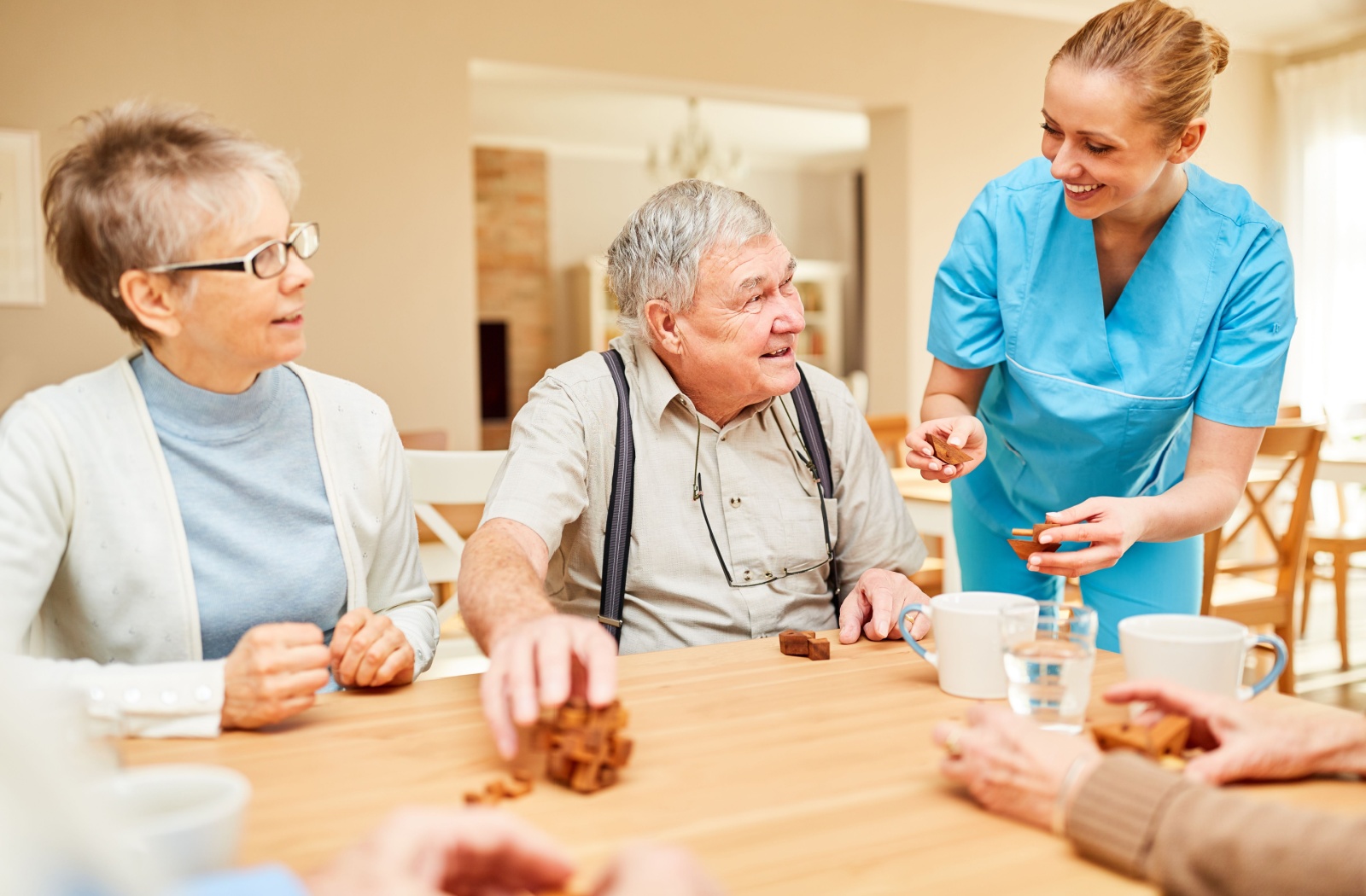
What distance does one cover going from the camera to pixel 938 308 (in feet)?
6.46

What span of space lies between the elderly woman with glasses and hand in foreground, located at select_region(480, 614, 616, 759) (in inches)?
11.5

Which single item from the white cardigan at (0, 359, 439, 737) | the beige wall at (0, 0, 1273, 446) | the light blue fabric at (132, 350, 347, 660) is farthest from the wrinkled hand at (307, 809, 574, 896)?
the beige wall at (0, 0, 1273, 446)

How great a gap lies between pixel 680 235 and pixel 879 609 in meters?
0.65

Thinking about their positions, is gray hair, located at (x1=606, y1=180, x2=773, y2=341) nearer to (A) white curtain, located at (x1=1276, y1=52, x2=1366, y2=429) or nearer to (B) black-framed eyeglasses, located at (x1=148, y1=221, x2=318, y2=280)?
(B) black-framed eyeglasses, located at (x1=148, y1=221, x2=318, y2=280)

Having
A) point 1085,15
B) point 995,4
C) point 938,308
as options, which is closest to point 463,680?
point 938,308

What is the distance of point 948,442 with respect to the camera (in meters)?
1.66

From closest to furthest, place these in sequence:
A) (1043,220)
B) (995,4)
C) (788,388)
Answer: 1. (788,388)
2. (1043,220)
3. (995,4)

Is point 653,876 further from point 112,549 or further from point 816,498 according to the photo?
point 816,498

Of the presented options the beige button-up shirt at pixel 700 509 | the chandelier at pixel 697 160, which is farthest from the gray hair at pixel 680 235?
the chandelier at pixel 697 160

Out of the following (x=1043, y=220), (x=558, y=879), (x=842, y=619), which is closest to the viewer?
(x=558, y=879)

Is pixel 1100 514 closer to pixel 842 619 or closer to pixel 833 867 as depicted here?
pixel 842 619

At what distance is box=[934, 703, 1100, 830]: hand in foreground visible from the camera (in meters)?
0.84

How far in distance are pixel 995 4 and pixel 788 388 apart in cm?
477

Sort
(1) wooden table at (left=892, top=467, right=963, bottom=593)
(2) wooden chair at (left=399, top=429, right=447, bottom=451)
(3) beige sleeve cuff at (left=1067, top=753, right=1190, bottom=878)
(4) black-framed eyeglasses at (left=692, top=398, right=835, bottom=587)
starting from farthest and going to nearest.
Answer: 1. (2) wooden chair at (left=399, top=429, right=447, bottom=451)
2. (1) wooden table at (left=892, top=467, right=963, bottom=593)
3. (4) black-framed eyeglasses at (left=692, top=398, right=835, bottom=587)
4. (3) beige sleeve cuff at (left=1067, top=753, right=1190, bottom=878)
